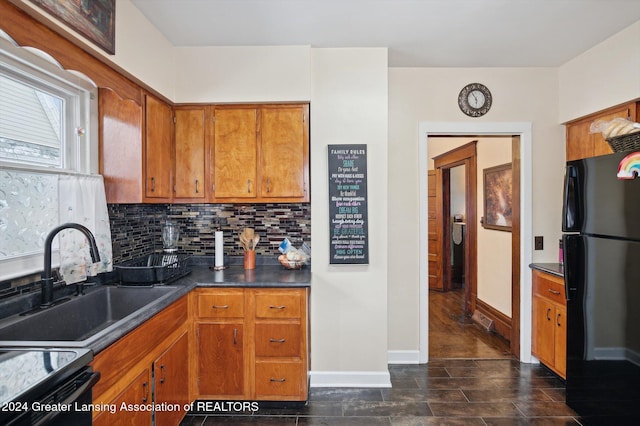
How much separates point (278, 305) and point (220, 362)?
0.57 m

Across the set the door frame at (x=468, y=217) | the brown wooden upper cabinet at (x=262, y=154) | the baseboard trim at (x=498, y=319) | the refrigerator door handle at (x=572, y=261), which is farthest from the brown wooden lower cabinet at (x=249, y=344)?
the door frame at (x=468, y=217)

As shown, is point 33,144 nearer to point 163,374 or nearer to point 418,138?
point 163,374

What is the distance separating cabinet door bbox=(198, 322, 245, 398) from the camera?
2.38 metres

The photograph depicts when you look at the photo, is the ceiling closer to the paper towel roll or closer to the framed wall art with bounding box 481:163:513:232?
the framed wall art with bounding box 481:163:513:232

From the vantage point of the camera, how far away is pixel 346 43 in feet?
8.72

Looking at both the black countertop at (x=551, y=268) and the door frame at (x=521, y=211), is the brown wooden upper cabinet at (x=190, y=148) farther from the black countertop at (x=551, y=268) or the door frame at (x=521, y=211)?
the black countertop at (x=551, y=268)

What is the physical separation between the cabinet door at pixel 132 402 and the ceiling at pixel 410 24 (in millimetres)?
2231

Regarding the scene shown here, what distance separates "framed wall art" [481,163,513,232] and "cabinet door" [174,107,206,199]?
3091mm

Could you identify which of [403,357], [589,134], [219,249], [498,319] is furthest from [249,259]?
[589,134]

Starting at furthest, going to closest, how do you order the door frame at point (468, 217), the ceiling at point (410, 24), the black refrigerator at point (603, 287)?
Answer: the door frame at point (468, 217) → the ceiling at point (410, 24) → the black refrigerator at point (603, 287)

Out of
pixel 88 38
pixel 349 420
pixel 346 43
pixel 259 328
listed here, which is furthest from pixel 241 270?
pixel 346 43

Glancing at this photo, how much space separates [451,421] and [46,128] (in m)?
3.20

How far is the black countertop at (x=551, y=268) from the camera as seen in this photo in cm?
278

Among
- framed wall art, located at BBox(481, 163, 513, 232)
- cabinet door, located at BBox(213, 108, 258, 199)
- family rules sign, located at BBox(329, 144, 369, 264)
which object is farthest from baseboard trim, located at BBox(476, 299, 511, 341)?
cabinet door, located at BBox(213, 108, 258, 199)
